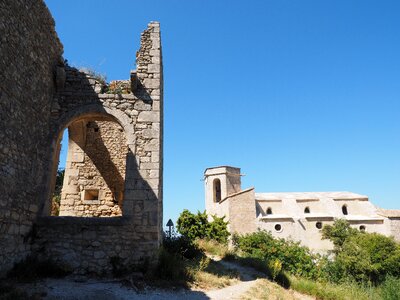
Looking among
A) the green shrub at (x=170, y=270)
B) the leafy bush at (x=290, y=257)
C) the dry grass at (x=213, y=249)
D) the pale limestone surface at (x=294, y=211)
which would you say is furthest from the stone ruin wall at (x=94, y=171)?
the pale limestone surface at (x=294, y=211)

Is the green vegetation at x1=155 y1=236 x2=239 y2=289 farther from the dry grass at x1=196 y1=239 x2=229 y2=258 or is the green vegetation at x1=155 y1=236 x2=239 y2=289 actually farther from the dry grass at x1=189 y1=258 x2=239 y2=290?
the dry grass at x1=196 y1=239 x2=229 y2=258

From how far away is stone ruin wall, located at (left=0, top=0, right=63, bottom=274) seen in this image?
459 cm

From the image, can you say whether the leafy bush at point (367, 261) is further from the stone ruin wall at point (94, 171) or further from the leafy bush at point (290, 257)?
the stone ruin wall at point (94, 171)

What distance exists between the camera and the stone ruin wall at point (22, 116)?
15.1 feet

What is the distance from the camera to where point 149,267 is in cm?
541

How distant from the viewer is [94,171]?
8797 mm

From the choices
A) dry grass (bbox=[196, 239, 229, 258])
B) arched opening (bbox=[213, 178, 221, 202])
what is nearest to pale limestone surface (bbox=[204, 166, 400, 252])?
arched opening (bbox=[213, 178, 221, 202])

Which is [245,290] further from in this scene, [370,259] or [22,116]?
[370,259]

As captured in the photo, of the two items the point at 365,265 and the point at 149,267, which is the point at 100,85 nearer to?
the point at 149,267

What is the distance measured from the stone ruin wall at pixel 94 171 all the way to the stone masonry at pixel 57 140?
2.39m

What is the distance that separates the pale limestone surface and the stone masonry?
2021 cm

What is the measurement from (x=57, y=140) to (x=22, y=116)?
4.00 feet

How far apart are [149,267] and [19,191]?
289 cm

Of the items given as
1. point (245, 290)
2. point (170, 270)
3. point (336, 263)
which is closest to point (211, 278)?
point (245, 290)
